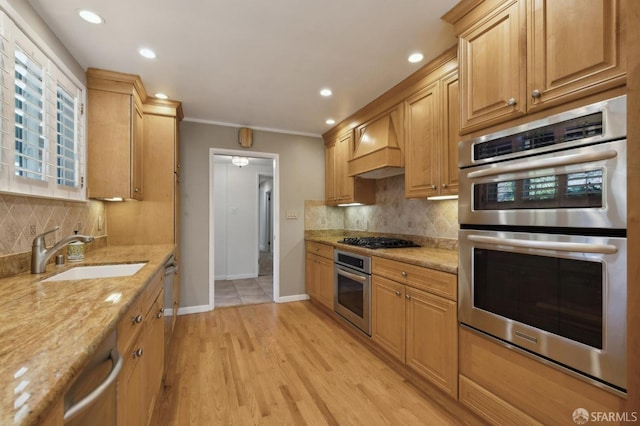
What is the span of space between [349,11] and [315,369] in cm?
254

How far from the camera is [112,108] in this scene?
2439 mm

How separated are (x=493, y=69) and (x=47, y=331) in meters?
2.14

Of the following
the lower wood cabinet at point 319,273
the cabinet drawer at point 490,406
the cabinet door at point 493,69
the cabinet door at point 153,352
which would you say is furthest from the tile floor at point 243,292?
the cabinet door at point 493,69

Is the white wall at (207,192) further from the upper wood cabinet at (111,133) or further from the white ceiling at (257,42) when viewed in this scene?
the upper wood cabinet at (111,133)

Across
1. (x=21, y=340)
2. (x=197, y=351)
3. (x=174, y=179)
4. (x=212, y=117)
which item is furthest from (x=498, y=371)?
(x=212, y=117)

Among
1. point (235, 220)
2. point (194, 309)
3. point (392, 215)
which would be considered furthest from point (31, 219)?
point (235, 220)

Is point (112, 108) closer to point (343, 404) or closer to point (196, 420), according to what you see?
point (196, 420)

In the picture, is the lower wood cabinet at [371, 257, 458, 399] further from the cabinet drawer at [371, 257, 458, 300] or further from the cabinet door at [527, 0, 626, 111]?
the cabinet door at [527, 0, 626, 111]

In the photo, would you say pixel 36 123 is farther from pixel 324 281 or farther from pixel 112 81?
pixel 324 281

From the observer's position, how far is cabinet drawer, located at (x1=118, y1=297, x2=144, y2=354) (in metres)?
1.05

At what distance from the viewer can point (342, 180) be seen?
3785 millimetres

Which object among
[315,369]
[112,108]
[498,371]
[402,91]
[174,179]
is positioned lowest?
[315,369]

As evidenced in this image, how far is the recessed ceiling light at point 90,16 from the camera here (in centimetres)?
171

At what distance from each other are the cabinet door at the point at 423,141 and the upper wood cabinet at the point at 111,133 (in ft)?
7.98
